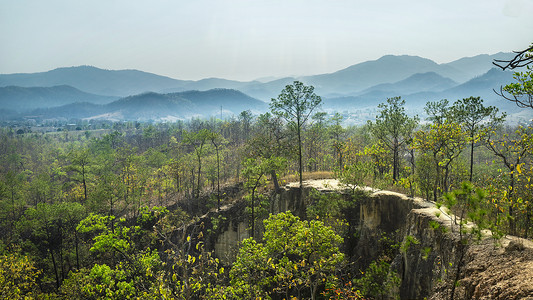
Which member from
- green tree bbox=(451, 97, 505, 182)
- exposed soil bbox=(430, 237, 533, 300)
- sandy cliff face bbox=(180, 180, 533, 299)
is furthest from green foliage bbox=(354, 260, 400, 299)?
green tree bbox=(451, 97, 505, 182)

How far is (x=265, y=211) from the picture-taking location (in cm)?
2936

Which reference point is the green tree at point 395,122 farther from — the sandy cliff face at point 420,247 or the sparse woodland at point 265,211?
the sandy cliff face at point 420,247

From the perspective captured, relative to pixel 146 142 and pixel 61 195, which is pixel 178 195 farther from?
pixel 146 142

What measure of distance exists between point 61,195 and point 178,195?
1694 centimetres

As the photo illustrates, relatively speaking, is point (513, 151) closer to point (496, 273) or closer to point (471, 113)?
point (496, 273)

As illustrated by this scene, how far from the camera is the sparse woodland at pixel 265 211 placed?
46.2 feet

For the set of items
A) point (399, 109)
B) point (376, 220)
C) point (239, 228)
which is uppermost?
point (399, 109)

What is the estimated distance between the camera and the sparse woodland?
14.1 meters

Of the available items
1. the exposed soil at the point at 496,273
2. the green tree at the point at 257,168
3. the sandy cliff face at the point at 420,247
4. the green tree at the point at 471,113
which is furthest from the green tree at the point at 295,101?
the exposed soil at the point at 496,273

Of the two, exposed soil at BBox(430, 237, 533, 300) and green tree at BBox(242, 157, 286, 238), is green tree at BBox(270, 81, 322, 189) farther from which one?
exposed soil at BBox(430, 237, 533, 300)

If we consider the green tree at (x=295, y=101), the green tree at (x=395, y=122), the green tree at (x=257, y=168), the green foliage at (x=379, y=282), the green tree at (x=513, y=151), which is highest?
the green tree at (x=295, y=101)

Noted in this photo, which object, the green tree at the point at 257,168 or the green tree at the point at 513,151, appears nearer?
the green tree at the point at 513,151

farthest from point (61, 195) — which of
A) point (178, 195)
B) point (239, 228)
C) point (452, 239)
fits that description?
point (452, 239)

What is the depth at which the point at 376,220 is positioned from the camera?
23.5 metres
